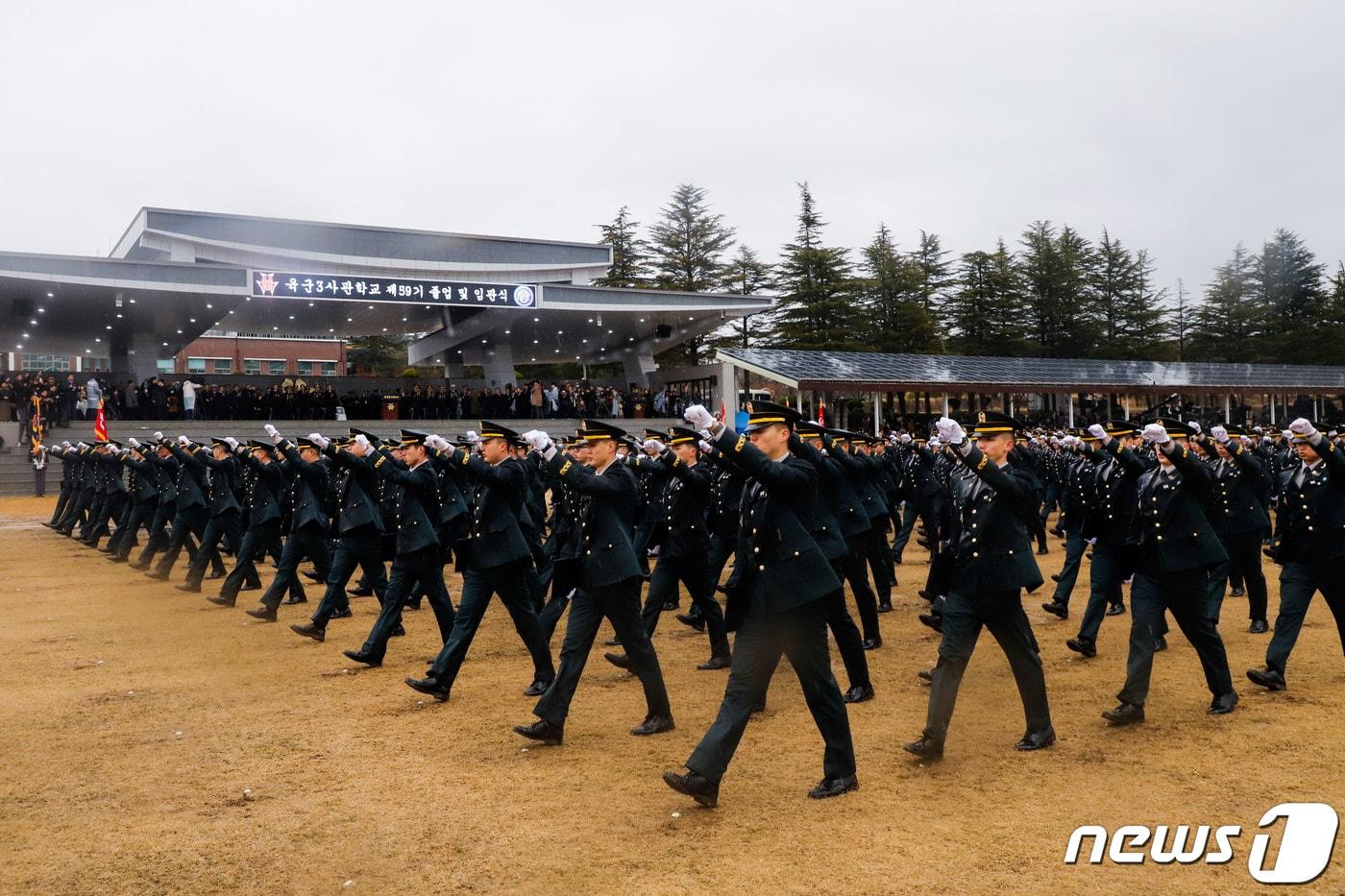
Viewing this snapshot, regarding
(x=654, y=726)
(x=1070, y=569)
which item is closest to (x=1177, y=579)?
(x=654, y=726)

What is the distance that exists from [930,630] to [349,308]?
110 ft

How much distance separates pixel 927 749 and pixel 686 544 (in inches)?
119

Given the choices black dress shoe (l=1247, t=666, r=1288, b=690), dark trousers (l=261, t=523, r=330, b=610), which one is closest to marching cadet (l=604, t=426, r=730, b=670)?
black dress shoe (l=1247, t=666, r=1288, b=690)

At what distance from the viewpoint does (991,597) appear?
5.68m

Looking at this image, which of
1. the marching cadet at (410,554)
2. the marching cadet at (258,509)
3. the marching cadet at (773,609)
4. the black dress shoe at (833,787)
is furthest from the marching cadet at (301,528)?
the black dress shoe at (833,787)

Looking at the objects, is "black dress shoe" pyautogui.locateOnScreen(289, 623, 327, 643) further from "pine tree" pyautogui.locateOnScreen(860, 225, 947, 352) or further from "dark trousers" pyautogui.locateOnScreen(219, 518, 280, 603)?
"pine tree" pyautogui.locateOnScreen(860, 225, 947, 352)

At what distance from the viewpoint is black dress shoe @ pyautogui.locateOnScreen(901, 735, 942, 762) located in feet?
18.2

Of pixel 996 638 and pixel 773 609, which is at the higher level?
pixel 773 609

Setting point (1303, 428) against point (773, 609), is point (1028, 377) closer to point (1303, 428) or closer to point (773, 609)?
point (1303, 428)

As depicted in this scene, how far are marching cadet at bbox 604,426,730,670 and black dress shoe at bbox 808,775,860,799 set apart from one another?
3.01m

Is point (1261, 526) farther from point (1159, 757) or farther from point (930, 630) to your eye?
point (1159, 757)

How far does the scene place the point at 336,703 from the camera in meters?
7.10

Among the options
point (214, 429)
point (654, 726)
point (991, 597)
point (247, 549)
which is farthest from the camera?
point (214, 429)

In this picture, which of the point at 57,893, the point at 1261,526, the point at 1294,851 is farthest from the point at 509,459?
the point at 1261,526
